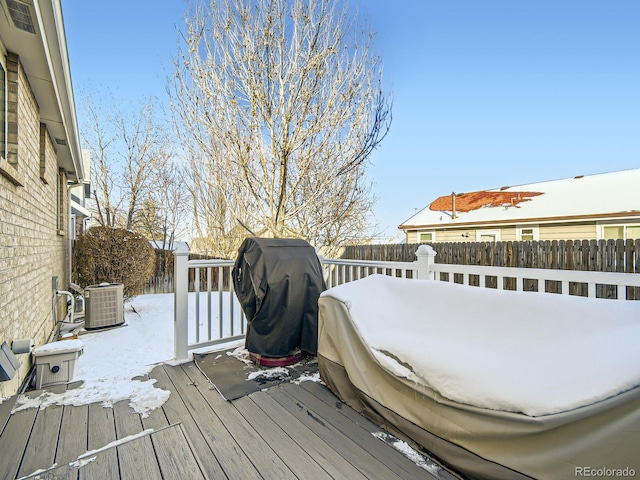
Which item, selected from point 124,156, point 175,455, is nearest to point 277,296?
point 175,455

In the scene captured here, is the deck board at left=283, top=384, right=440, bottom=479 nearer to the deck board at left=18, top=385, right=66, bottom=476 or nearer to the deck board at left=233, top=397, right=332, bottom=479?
the deck board at left=233, top=397, right=332, bottom=479

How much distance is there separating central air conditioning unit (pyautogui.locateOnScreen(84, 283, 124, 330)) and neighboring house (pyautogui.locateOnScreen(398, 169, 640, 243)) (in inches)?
392

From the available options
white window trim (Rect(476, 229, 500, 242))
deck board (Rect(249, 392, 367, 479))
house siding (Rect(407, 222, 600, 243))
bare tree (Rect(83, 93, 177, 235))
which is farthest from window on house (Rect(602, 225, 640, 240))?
bare tree (Rect(83, 93, 177, 235))

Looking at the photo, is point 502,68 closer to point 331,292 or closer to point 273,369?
point 331,292

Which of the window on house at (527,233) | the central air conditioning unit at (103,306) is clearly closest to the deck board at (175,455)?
the central air conditioning unit at (103,306)

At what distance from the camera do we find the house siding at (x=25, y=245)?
8.41 feet

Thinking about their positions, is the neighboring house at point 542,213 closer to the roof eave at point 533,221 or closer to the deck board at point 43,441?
the roof eave at point 533,221

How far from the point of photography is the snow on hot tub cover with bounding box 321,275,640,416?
1.26 metres

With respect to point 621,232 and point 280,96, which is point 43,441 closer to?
point 280,96

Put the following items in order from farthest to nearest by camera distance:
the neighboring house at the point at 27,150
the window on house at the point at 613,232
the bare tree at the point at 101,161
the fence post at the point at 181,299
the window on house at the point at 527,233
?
the bare tree at the point at 101,161 → the window on house at the point at 527,233 → the window on house at the point at 613,232 → the fence post at the point at 181,299 → the neighboring house at the point at 27,150

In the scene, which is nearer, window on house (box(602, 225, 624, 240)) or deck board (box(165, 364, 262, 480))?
deck board (box(165, 364, 262, 480))

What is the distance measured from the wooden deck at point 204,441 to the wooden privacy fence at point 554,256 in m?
3.86

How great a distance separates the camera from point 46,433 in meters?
1.91

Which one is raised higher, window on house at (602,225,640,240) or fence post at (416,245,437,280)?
window on house at (602,225,640,240)
